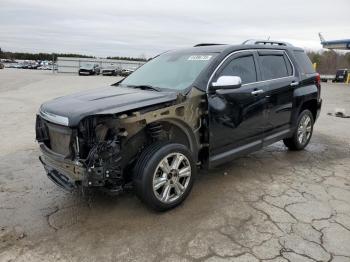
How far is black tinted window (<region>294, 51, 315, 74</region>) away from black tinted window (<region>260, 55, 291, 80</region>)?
53 centimetres

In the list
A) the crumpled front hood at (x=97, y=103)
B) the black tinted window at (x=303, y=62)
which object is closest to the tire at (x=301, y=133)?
the black tinted window at (x=303, y=62)

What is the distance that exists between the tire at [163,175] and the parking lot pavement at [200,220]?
179mm

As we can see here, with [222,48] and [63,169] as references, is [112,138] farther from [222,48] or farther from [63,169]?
[222,48]

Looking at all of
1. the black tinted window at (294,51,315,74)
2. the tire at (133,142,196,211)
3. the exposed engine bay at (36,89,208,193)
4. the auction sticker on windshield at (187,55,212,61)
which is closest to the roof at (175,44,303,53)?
the auction sticker on windshield at (187,55,212,61)

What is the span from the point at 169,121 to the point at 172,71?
1.13 metres

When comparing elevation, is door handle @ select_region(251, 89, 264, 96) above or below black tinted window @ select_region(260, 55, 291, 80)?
below

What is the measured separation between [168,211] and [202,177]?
124 cm

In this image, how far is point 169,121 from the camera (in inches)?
159

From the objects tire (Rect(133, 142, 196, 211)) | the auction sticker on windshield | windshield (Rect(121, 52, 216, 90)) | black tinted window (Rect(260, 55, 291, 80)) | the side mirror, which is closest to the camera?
tire (Rect(133, 142, 196, 211))

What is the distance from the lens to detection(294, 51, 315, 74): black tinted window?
6359 millimetres

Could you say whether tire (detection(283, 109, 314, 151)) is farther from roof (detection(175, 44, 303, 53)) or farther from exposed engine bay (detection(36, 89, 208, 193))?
exposed engine bay (detection(36, 89, 208, 193))

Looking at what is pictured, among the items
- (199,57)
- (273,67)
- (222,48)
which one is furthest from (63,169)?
(273,67)

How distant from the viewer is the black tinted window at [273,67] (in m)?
5.39

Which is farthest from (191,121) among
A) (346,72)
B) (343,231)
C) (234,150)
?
(346,72)
